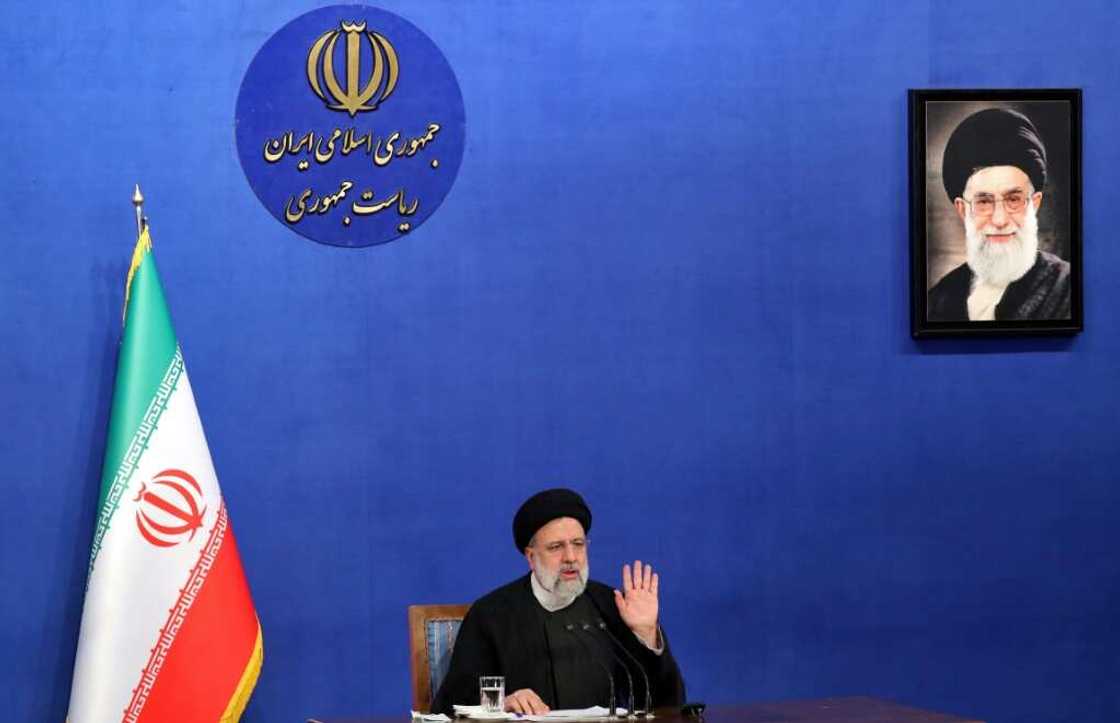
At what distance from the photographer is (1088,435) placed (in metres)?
5.71

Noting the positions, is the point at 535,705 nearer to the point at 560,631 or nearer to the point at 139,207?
the point at 560,631

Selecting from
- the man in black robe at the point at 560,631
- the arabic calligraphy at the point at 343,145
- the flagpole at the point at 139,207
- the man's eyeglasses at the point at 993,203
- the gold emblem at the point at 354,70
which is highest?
the gold emblem at the point at 354,70

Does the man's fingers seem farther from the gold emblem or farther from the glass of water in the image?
the gold emblem

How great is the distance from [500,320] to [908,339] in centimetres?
132

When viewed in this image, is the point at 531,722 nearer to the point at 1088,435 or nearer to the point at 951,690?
the point at 951,690

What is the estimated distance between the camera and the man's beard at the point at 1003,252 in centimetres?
560

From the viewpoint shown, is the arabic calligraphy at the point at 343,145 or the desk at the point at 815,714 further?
the arabic calligraphy at the point at 343,145

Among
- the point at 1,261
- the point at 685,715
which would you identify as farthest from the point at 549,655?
the point at 1,261

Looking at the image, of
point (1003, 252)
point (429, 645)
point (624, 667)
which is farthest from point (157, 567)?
point (1003, 252)

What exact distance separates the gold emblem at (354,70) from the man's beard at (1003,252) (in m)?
A: 1.90

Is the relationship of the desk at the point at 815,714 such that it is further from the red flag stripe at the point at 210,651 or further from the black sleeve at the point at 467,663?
the red flag stripe at the point at 210,651

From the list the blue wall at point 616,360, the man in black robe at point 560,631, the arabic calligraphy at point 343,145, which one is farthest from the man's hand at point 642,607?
the arabic calligraphy at point 343,145

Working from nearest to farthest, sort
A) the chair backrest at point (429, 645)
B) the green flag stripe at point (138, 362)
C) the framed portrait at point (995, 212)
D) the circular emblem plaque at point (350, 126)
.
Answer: the chair backrest at point (429, 645)
the green flag stripe at point (138, 362)
the circular emblem plaque at point (350, 126)
the framed portrait at point (995, 212)

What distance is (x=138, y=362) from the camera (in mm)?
4879
